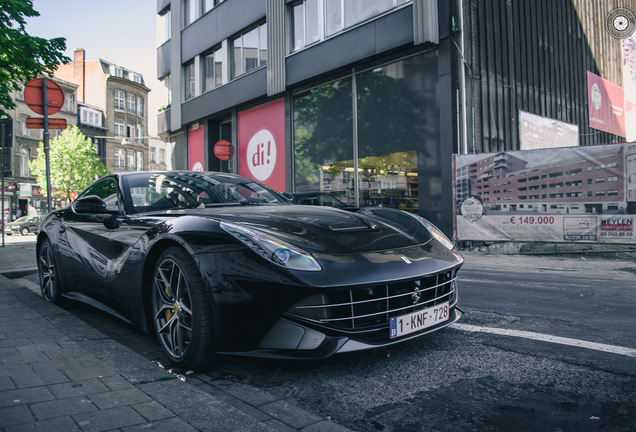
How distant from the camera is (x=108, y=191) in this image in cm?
410

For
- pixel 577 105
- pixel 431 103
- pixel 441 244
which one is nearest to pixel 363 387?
pixel 441 244

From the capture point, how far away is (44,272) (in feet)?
16.3

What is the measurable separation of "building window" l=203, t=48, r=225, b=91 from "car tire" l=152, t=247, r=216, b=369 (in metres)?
17.9

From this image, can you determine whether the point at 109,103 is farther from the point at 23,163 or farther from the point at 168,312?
the point at 168,312

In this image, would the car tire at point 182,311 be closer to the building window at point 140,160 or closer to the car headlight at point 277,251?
the car headlight at point 277,251

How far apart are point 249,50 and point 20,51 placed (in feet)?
24.3


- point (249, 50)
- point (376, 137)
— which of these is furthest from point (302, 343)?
point (249, 50)

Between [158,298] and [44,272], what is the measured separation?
260 cm

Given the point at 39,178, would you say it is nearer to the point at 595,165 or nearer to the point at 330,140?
the point at 330,140

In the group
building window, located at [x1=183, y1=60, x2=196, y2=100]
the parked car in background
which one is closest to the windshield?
building window, located at [x1=183, y1=60, x2=196, y2=100]

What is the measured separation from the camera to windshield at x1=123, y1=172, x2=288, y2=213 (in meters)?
3.64

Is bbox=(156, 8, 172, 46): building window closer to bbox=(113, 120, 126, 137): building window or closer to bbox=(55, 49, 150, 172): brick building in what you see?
bbox=(55, 49, 150, 172): brick building

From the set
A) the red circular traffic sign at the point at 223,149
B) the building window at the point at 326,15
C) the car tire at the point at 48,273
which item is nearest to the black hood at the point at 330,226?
the car tire at the point at 48,273

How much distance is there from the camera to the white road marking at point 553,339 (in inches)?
118
